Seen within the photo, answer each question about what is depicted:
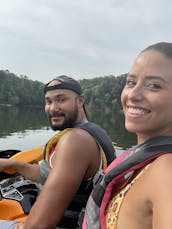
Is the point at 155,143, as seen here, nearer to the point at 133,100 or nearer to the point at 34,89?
the point at 133,100

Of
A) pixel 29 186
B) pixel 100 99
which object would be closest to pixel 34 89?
pixel 100 99

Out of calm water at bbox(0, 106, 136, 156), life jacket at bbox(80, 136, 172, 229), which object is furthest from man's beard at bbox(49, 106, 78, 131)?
calm water at bbox(0, 106, 136, 156)

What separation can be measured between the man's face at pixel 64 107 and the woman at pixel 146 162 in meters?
1.39

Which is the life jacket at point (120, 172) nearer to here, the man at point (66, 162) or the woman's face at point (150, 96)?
the woman's face at point (150, 96)

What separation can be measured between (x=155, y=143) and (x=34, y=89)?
10558 cm

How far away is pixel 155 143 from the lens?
1.54 meters

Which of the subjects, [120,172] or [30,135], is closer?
[120,172]

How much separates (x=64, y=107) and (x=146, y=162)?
70.1 inches

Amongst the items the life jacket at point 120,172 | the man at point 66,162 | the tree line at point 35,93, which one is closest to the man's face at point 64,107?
the man at point 66,162

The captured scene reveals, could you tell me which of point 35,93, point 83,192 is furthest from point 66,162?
point 35,93

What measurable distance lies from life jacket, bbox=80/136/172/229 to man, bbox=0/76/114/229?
1.53ft

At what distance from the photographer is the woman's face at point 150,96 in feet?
5.11

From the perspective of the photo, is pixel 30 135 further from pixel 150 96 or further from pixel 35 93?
pixel 35 93

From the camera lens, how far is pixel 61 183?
2348 mm
